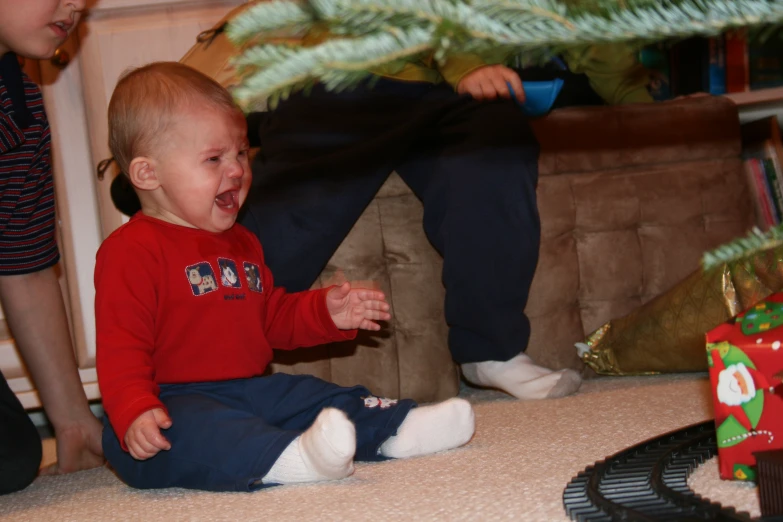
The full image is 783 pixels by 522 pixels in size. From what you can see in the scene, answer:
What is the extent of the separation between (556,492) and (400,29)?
53cm

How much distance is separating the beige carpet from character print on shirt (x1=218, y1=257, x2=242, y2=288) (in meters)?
0.28

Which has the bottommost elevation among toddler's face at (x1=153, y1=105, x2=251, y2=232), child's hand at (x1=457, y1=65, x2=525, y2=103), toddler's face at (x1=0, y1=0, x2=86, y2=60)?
toddler's face at (x1=153, y1=105, x2=251, y2=232)

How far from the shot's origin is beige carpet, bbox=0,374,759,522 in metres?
0.76

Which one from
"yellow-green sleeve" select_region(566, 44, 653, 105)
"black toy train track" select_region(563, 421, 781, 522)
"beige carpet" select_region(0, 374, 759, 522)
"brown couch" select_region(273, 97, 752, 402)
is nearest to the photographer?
"black toy train track" select_region(563, 421, 781, 522)

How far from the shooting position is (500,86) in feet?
3.76

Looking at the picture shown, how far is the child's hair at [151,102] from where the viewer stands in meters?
1.06

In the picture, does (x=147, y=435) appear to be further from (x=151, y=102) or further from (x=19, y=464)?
(x=151, y=102)

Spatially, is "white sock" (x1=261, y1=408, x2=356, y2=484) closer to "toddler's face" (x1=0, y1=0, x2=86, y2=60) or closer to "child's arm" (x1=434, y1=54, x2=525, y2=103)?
"child's arm" (x1=434, y1=54, x2=525, y2=103)

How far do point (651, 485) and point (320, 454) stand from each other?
0.35 meters

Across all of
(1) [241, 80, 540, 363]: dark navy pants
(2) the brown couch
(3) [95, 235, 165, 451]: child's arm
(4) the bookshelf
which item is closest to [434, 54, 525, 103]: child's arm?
(1) [241, 80, 540, 363]: dark navy pants

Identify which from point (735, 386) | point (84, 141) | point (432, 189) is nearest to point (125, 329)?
point (432, 189)

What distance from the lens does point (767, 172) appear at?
72.3 inches

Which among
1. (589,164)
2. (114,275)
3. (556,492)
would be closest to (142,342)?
(114,275)

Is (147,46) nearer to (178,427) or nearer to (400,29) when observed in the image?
(178,427)
